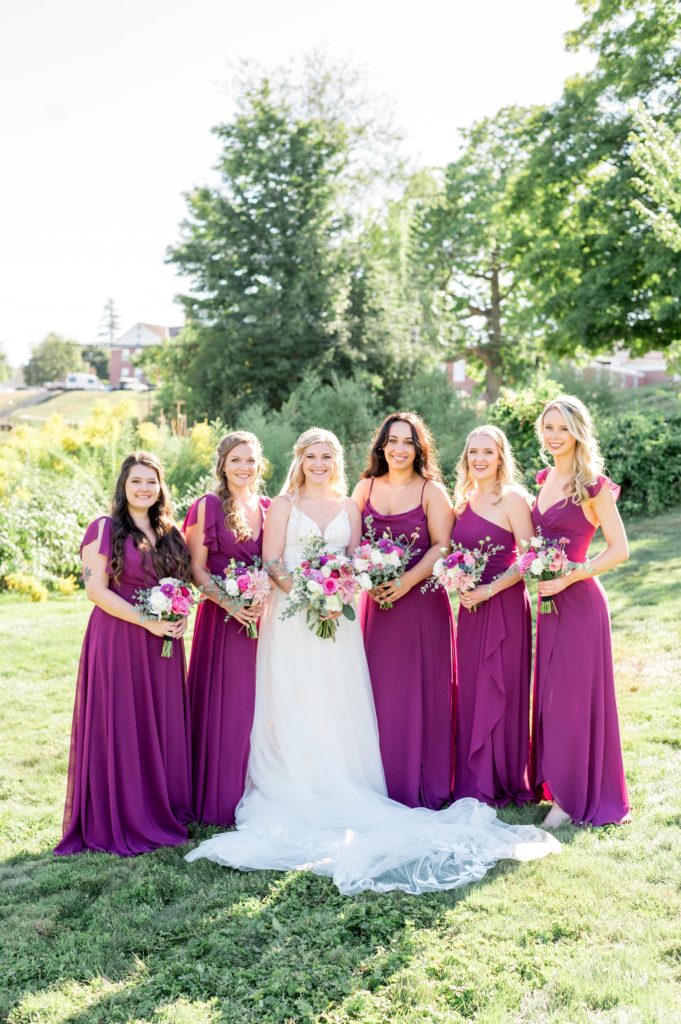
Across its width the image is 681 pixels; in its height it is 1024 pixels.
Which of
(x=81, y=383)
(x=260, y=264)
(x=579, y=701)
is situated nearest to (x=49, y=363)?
(x=81, y=383)

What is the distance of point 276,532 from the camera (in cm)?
564

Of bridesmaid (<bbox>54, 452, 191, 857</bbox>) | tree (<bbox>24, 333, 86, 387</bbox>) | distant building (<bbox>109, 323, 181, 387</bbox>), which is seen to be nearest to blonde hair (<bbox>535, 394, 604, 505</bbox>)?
bridesmaid (<bbox>54, 452, 191, 857</bbox>)

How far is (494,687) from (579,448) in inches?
61.7

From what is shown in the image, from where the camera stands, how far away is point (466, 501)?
586 centimetres

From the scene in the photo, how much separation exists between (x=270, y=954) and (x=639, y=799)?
2.67 meters

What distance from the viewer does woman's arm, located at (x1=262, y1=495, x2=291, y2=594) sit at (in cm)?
561

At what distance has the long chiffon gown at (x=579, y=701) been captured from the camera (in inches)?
208

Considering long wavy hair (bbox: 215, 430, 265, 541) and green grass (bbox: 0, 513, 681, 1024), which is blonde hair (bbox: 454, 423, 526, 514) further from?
green grass (bbox: 0, 513, 681, 1024)

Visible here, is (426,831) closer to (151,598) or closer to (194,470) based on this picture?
(151,598)

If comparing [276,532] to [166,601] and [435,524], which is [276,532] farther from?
[435,524]

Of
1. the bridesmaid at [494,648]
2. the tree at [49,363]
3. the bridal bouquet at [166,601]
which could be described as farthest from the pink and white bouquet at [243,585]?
the tree at [49,363]

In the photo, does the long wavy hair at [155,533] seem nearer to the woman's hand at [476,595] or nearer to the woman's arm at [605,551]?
the woman's hand at [476,595]

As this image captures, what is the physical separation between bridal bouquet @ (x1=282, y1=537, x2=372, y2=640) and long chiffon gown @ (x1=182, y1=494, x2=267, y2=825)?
1.47 feet

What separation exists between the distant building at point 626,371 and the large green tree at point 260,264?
852 cm
